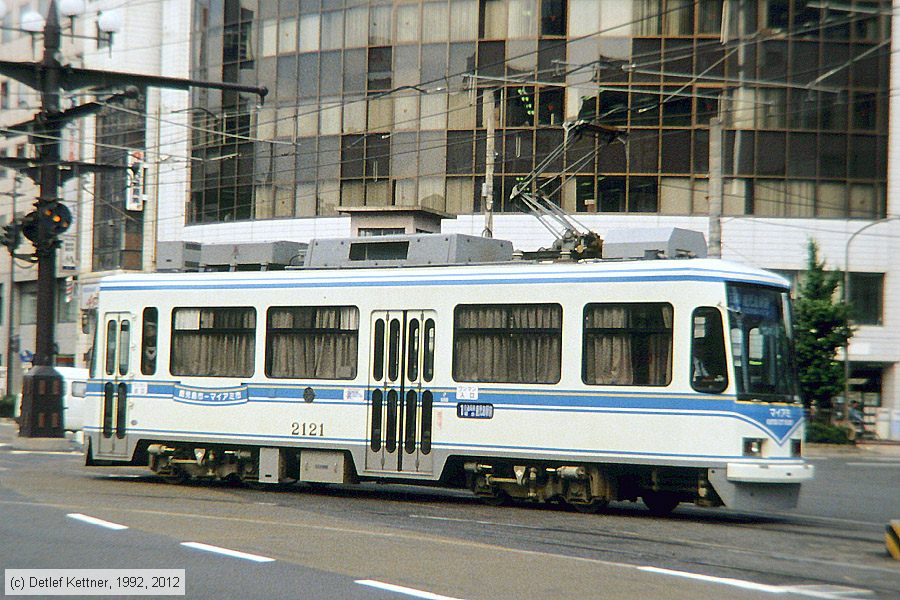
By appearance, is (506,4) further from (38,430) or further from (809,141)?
(38,430)

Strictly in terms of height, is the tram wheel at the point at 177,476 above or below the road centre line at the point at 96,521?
below

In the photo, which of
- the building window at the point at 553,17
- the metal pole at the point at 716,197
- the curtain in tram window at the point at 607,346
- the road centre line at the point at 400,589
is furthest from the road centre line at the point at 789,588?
the building window at the point at 553,17

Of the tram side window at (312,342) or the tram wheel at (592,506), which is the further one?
the tram side window at (312,342)

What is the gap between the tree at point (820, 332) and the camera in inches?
1593

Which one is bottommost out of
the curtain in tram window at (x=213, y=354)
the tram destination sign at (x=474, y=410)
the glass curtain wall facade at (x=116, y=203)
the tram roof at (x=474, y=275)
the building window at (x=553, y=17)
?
the tram destination sign at (x=474, y=410)

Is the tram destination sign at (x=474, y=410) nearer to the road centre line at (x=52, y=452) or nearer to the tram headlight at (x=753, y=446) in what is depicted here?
the tram headlight at (x=753, y=446)

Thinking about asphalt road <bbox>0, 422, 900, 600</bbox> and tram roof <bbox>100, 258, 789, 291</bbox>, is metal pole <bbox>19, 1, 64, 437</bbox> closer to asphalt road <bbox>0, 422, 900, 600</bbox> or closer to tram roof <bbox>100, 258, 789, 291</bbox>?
tram roof <bbox>100, 258, 789, 291</bbox>

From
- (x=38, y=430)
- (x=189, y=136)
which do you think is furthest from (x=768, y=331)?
(x=189, y=136)

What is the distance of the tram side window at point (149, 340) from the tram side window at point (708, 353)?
844 centimetres

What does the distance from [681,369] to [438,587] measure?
253 inches

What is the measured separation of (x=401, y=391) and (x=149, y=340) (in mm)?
4600

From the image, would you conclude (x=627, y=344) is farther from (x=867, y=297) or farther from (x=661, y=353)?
(x=867, y=297)

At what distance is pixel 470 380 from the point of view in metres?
16.9

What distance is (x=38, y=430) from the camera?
2775 cm
